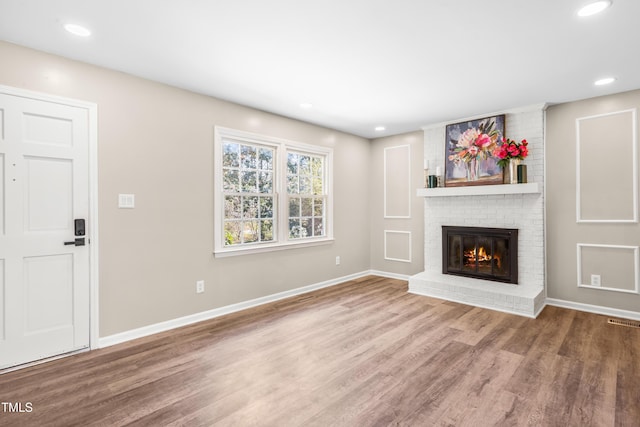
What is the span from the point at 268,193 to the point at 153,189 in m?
1.41

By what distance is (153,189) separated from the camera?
3088 millimetres

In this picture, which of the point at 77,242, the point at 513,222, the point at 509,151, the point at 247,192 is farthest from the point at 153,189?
the point at 513,222

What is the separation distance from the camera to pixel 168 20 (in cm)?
214

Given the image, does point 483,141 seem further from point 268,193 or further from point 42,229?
point 42,229

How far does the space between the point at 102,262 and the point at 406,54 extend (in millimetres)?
3156

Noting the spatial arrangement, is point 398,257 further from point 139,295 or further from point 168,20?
point 168,20

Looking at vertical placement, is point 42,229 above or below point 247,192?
below

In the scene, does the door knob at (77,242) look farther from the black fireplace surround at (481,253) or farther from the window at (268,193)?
the black fireplace surround at (481,253)

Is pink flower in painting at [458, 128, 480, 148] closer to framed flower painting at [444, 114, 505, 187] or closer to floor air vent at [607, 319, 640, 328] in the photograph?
framed flower painting at [444, 114, 505, 187]

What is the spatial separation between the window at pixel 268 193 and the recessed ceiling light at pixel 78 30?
143cm

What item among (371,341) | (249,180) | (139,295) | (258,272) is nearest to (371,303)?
(371,341)

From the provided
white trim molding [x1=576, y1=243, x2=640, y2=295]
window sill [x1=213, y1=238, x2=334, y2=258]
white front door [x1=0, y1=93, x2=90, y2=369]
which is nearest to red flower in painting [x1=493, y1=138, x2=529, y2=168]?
white trim molding [x1=576, y1=243, x2=640, y2=295]

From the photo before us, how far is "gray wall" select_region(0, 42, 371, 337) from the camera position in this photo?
2.76 metres

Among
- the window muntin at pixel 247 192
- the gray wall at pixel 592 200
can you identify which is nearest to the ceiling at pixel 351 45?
the gray wall at pixel 592 200
